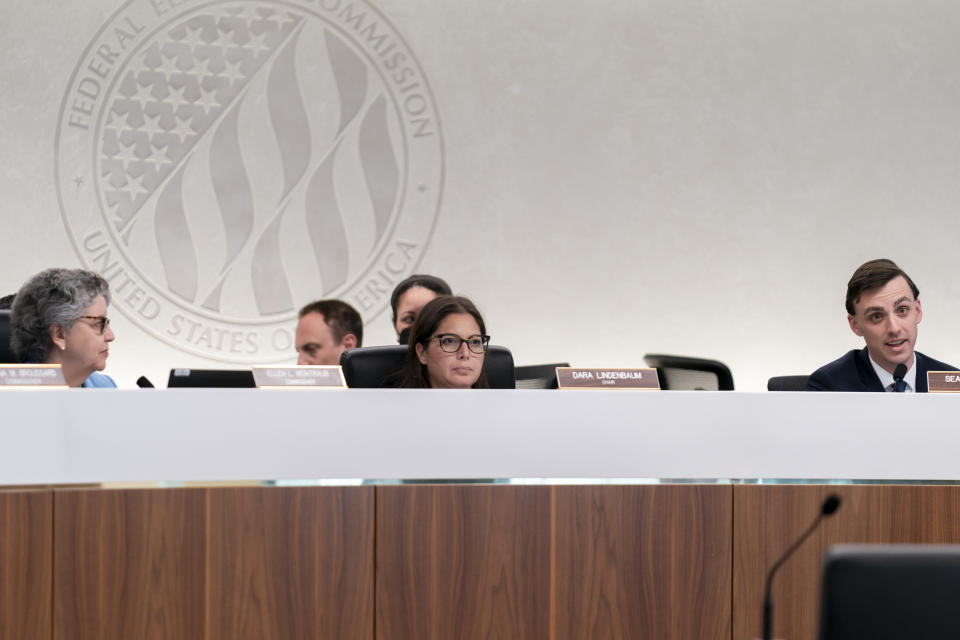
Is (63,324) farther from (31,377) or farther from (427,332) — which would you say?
(427,332)

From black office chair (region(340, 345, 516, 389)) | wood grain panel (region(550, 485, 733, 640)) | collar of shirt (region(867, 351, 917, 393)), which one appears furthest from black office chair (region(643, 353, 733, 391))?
wood grain panel (region(550, 485, 733, 640))

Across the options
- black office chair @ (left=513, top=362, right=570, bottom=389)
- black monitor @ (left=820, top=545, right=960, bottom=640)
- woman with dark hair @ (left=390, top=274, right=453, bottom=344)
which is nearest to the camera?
black monitor @ (left=820, top=545, right=960, bottom=640)

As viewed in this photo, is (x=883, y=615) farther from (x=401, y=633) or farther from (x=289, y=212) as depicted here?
(x=289, y=212)

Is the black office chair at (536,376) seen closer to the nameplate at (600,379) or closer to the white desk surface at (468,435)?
the nameplate at (600,379)

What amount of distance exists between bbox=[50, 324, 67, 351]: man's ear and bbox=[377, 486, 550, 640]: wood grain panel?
3.71ft

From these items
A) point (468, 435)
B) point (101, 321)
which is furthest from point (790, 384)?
point (101, 321)

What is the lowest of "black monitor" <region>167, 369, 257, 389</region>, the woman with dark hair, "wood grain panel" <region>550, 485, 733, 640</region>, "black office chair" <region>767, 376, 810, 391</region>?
"wood grain panel" <region>550, 485, 733, 640</region>

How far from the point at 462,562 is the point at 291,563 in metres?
0.33

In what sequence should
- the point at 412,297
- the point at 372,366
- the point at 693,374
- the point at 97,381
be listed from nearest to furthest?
the point at 372,366 < the point at 97,381 < the point at 693,374 < the point at 412,297

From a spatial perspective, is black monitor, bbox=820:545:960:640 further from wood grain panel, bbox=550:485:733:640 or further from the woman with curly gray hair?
the woman with curly gray hair

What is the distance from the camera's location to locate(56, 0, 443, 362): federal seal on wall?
15.3 feet

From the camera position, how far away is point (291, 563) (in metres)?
1.85

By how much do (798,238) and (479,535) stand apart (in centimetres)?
375

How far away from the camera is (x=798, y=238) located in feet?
16.9
